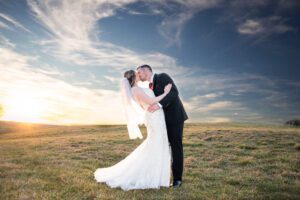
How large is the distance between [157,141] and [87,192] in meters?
2.90

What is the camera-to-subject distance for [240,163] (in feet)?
55.7

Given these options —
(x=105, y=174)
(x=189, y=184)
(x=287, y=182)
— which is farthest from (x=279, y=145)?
(x=105, y=174)

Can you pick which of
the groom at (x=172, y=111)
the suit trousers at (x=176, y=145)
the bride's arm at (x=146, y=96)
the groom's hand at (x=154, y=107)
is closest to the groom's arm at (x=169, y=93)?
the groom at (x=172, y=111)

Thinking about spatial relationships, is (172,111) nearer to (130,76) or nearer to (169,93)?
(169,93)

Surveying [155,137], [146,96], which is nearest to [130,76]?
[146,96]

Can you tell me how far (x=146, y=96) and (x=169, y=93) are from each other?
0.81 metres

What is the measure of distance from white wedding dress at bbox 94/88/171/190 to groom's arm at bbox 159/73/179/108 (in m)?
0.53

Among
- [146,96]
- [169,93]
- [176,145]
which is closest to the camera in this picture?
[169,93]

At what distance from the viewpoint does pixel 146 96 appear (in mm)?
11008

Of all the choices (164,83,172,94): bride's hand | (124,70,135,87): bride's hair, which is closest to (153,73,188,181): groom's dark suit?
(164,83,172,94): bride's hand

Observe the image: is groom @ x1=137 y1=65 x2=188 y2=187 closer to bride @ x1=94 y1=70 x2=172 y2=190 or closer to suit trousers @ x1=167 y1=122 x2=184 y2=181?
suit trousers @ x1=167 y1=122 x2=184 y2=181

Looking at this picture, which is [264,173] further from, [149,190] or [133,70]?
[133,70]

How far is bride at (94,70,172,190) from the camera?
433 inches

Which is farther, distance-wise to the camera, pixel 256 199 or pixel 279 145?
pixel 279 145
